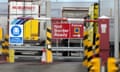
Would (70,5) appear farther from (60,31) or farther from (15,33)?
(60,31)

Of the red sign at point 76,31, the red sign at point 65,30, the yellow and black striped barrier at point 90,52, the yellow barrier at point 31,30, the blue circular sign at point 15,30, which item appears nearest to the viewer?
the yellow and black striped barrier at point 90,52

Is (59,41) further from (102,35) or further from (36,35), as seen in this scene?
(102,35)

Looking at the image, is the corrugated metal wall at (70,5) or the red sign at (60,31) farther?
the corrugated metal wall at (70,5)

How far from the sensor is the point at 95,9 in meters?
11.9

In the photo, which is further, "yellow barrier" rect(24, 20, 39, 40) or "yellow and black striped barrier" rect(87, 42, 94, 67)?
"yellow barrier" rect(24, 20, 39, 40)

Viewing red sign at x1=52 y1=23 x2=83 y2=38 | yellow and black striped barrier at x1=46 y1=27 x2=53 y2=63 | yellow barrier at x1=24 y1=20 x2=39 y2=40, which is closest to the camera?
red sign at x1=52 y1=23 x2=83 y2=38

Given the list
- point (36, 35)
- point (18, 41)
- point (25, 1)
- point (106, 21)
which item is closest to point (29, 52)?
point (36, 35)

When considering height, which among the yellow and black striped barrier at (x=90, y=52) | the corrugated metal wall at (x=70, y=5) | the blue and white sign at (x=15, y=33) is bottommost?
the yellow and black striped barrier at (x=90, y=52)

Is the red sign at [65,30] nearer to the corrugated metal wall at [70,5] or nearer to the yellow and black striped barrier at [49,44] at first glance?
the yellow and black striped barrier at [49,44]

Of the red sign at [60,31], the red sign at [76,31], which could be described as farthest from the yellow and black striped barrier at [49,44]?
the red sign at [60,31]

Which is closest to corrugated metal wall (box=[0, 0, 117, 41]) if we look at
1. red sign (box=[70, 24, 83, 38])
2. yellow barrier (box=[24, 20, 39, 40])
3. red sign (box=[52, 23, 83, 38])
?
yellow barrier (box=[24, 20, 39, 40])

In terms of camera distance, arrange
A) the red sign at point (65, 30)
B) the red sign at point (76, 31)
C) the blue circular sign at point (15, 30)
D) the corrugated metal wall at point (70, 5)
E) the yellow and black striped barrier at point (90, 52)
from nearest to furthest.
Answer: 1. the yellow and black striped barrier at point (90, 52)
2. the red sign at point (65, 30)
3. the red sign at point (76, 31)
4. the blue circular sign at point (15, 30)
5. the corrugated metal wall at point (70, 5)

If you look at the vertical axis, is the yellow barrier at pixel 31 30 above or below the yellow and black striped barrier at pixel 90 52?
above

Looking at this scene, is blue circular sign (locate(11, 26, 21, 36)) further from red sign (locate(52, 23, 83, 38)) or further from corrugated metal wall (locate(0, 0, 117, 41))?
corrugated metal wall (locate(0, 0, 117, 41))
